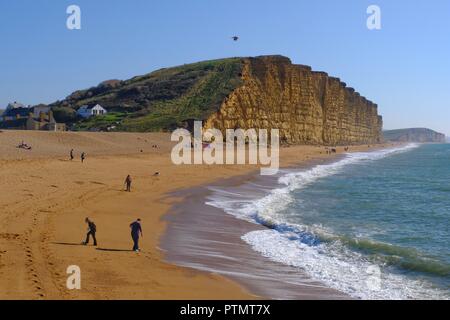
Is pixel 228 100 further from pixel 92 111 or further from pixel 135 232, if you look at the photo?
pixel 135 232

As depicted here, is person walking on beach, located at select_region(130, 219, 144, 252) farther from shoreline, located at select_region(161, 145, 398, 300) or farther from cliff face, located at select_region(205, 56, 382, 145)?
cliff face, located at select_region(205, 56, 382, 145)

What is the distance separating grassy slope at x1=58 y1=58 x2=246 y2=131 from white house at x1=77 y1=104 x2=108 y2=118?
2.14 meters

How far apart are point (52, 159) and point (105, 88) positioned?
2543 inches

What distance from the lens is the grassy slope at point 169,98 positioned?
210 ft

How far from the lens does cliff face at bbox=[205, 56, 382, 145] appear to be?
233 feet

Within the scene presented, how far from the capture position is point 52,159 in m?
32.2

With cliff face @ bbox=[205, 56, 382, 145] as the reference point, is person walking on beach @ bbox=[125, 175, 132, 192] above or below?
below

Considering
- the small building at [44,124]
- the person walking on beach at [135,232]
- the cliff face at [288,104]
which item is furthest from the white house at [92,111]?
the person walking on beach at [135,232]

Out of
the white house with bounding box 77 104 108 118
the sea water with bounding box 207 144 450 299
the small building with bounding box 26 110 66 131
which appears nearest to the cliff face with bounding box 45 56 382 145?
the white house with bounding box 77 104 108 118

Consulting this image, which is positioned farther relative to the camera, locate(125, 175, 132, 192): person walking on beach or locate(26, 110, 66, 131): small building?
locate(26, 110, 66, 131): small building

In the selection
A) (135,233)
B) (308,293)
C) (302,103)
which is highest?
(302,103)

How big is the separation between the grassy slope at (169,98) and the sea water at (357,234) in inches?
1290

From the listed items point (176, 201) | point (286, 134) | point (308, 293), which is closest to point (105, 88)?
point (286, 134)
